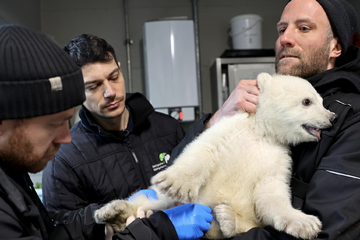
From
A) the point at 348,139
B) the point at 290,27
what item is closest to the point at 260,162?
the point at 348,139

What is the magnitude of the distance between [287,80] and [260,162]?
0.38 metres

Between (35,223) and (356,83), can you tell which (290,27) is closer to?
(356,83)

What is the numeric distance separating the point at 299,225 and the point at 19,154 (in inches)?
34.9

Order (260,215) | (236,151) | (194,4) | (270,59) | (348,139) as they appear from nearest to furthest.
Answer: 1. (348,139)
2. (260,215)
3. (236,151)
4. (270,59)
5. (194,4)

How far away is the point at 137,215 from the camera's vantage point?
1.27 meters

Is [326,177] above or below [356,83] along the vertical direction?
below

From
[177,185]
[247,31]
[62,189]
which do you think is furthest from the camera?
[247,31]

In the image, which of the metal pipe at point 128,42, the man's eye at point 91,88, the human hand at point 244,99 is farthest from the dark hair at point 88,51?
the metal pipe at point 128,42

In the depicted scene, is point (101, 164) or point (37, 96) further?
point (101, 164)

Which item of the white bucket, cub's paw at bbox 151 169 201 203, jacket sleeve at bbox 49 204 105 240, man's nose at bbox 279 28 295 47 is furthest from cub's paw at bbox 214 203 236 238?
the white bucket

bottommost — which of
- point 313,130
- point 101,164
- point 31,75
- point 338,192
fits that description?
point 101,164

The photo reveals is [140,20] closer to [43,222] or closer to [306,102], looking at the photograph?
[306,102]

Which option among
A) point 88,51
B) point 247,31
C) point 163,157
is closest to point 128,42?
point 247,31

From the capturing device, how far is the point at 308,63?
1302 mm
